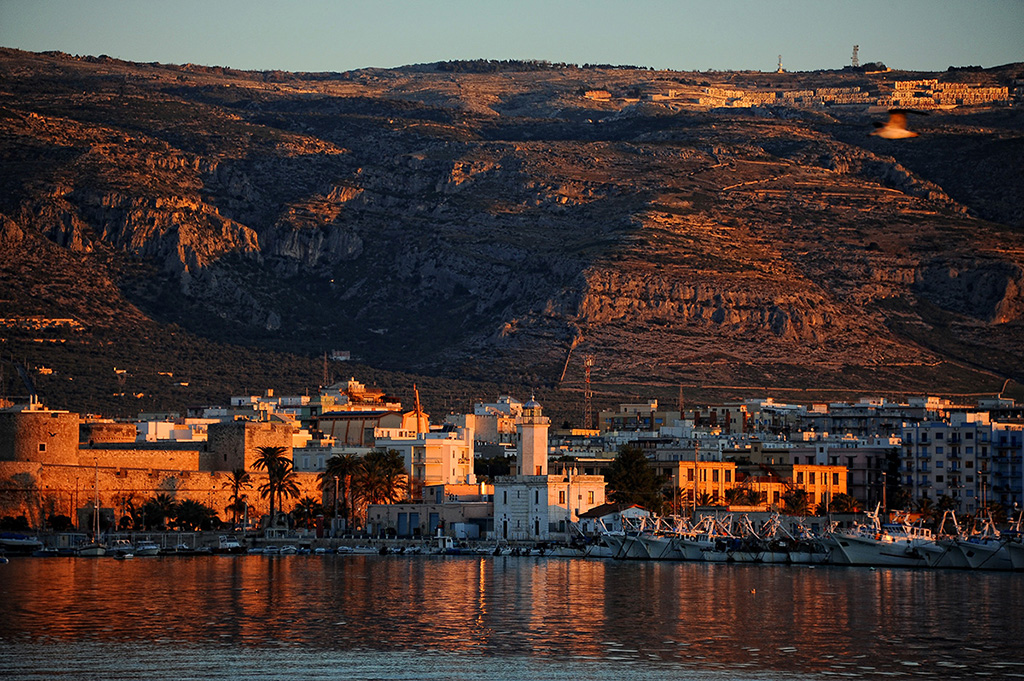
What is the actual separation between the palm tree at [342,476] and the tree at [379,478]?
405 millimetres

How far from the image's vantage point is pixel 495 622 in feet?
218

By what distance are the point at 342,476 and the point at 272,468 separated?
4.23 metres

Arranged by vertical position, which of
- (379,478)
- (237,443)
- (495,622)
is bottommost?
(495,622)

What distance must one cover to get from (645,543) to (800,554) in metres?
7.88

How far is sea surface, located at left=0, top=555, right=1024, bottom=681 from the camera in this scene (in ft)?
180

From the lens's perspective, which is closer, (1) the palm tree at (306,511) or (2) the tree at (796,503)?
(1) the palm tree at (306,511)

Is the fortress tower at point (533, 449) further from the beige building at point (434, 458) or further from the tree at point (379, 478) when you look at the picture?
the beige building at point (434, 458)

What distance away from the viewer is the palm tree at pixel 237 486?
11206 cm

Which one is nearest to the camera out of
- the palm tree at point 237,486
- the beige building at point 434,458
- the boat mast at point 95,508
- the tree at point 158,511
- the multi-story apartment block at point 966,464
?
the boat mast at point 95,508

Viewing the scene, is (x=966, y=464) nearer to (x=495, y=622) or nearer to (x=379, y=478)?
(x=379, y=478)

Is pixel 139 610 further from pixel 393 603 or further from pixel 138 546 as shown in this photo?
pixel 138 546

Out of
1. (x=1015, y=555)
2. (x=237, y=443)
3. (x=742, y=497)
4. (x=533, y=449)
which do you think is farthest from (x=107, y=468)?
(x=1015, y=555)

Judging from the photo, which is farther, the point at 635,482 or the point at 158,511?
the point at 635,482

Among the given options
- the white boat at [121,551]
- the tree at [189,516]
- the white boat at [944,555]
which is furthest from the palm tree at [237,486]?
the white boat at [944,555]
